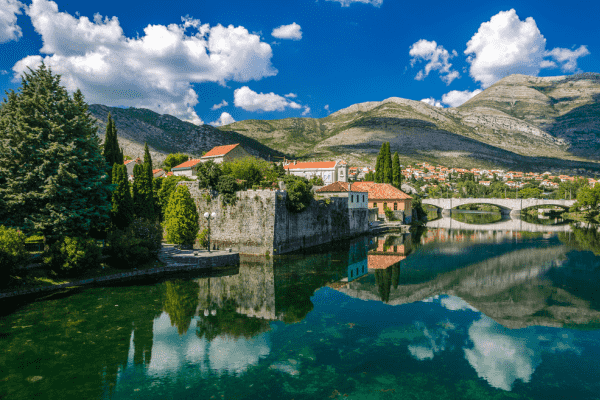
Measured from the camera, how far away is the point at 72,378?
842 centimetres

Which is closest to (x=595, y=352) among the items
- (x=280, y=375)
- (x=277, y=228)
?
(x=280, y=375)

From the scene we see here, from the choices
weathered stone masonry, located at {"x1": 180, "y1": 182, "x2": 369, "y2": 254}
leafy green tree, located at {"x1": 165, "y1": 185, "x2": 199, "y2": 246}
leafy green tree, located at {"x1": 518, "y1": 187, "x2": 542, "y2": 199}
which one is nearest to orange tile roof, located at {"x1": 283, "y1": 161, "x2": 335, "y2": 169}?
weathered stone masonry, located at {"x1": 180, "y1": 182, "x2": 369, "y2": 254}

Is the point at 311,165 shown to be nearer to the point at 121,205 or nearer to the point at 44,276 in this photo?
the point at 121,205

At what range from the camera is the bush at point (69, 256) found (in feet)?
51.2

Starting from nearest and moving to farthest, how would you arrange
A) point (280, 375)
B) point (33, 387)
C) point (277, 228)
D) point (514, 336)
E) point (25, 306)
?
1. point (33, 387)
2. point (280, 375)
3. point (514, 336)
4. point (25, 306)
5. point (277, 228)

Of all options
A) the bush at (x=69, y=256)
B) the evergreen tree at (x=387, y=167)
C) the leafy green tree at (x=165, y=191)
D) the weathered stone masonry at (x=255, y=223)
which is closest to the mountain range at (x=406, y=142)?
the evergreen tree at (x=387, y=167)

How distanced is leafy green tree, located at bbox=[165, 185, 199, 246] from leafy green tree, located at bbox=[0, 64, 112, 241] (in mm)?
6190

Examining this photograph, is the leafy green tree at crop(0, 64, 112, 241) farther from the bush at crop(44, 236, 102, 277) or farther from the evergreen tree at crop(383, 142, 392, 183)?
the evergreen tree at crop(383, 142, 392, 183)

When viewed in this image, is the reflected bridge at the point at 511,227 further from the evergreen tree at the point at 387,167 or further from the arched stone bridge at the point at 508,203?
the arched stone bridge at the point at 508,203

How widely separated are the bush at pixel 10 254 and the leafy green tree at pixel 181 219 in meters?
9.52

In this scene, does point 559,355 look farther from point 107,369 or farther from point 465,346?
point 107,369

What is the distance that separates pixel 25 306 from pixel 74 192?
5.89 m

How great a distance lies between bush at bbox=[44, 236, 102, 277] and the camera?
15602mm

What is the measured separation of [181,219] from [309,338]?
49.9 feet
